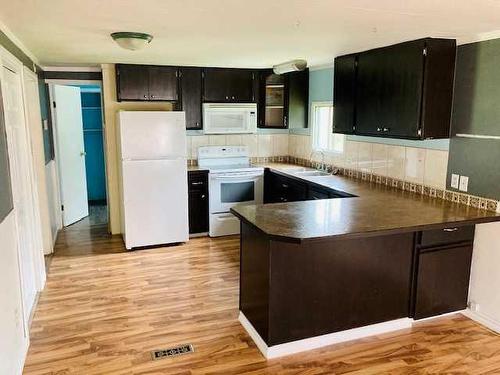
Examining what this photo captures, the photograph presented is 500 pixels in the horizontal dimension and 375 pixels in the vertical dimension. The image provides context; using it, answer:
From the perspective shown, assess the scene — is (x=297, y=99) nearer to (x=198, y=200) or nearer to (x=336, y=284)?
(x=198, y=200)

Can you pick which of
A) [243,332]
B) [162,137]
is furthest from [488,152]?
[162,137]

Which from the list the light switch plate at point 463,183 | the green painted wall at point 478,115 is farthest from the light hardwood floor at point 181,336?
the green painted wall at point 478,115

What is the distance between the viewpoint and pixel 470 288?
3338 millimetres

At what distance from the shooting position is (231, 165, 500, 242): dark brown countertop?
2.62m

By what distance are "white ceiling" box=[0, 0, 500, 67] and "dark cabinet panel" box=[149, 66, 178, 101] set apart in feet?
3.47

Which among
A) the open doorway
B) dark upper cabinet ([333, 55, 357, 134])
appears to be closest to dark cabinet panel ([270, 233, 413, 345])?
dark upper cabinet ([333, 55, 357, 134])

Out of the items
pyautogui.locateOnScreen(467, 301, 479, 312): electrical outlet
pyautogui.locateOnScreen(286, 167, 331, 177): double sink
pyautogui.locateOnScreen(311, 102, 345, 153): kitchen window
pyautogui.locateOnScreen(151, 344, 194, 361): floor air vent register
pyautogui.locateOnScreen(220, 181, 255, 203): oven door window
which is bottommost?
pyautogui.locateOnScreen(151, 344, 194, 361): floor air vent register

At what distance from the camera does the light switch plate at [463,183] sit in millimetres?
3313

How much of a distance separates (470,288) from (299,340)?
148 centimetres

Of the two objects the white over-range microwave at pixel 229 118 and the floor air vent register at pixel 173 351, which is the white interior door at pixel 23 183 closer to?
the floor air vent register at pixel 173 351

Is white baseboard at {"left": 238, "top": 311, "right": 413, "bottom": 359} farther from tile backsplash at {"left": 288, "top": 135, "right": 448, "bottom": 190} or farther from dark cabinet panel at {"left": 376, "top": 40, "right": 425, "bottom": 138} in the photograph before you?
dark cabinet panel at {"left": 376, "top": 40, "right": 425, "bottom": 138}

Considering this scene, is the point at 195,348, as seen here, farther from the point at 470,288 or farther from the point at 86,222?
the point at 86,222

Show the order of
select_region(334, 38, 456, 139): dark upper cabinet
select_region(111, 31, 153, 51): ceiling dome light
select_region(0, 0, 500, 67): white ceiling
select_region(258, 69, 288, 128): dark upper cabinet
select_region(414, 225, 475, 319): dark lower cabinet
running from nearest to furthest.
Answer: select_region(0, 0, 500, 67): white ceiling < select_region(111, 31, 153, 51): ceiling dome light < select_region(414, 225, 475, 319): dark lower cabinet < select_region(334, 38, 456, 139): dark upper cabinet < select_region(258, 69, 288, 128): dark upper cabinet

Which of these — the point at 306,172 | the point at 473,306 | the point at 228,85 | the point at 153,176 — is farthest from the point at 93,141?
the point at 473,306
